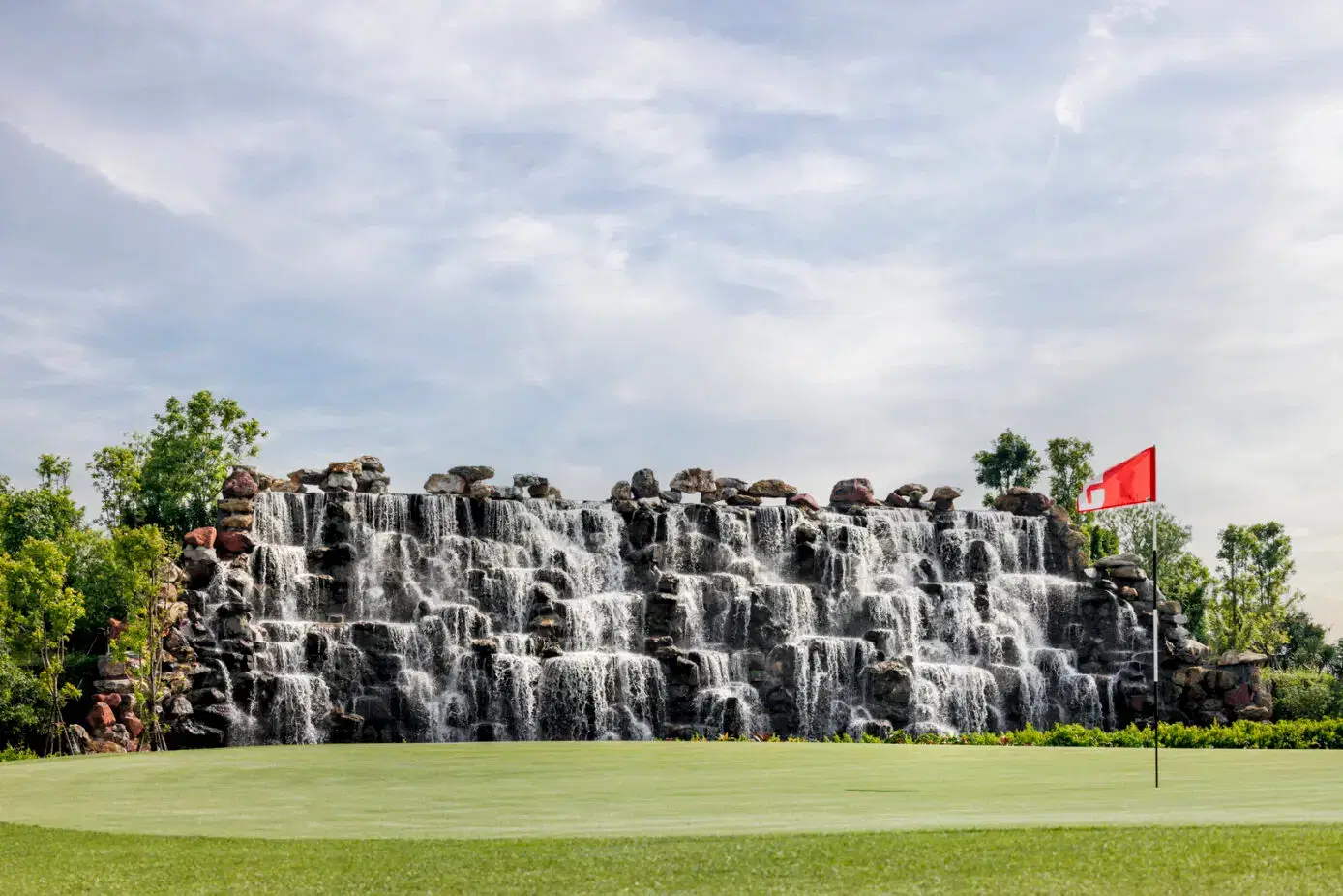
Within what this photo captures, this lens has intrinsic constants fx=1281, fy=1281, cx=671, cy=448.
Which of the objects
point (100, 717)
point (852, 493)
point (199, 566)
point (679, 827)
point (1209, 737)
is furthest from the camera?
point (852, 493)

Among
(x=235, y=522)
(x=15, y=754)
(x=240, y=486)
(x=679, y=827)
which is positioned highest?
(x=240, y=486)

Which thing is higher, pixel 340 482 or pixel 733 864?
pixel 340 482

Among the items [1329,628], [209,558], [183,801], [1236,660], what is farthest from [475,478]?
[1329,628]

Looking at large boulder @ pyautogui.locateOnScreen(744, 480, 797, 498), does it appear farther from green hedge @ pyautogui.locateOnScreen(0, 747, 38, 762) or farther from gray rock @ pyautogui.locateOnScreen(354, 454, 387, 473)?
green hedge @ pyautogui.locateOnScreen(0, 747, 38, 762)

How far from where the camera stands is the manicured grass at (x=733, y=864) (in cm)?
761

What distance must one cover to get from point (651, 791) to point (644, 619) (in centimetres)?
2198

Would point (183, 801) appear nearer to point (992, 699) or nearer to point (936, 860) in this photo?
point (936, 860)

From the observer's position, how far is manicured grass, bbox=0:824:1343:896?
7.61 metres

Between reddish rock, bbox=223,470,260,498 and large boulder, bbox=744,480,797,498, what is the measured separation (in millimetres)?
15971

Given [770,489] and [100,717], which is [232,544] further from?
[770,489]

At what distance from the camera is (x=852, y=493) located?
43.8m

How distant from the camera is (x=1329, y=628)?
61.2 meters

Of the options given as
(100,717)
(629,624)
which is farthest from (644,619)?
(100,717)

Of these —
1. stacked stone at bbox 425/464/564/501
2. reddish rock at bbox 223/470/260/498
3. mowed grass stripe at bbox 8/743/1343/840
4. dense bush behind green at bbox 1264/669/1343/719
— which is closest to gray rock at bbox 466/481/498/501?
stacked stone at bbox 425/464/564/501
